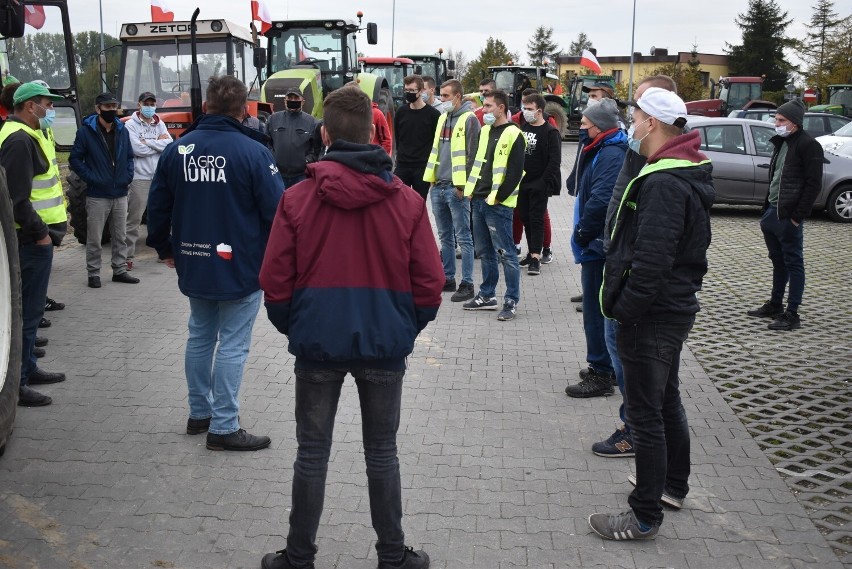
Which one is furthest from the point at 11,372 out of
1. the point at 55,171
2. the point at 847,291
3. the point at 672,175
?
the point at 847,291

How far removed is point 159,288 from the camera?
946cm

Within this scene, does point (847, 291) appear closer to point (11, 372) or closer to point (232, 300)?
point (232, 300)

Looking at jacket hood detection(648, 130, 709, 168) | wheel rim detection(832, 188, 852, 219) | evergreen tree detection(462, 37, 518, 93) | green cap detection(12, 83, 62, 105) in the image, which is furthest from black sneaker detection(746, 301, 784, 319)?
evergreen tree detection(462, 37, 518, 93)

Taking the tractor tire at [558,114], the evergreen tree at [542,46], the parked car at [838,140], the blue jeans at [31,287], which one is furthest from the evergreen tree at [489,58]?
the blue jeans at [31,287]

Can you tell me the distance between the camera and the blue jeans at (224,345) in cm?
511

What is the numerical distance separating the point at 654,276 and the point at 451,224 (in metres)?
5.71

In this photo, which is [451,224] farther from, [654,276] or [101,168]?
[654,276]

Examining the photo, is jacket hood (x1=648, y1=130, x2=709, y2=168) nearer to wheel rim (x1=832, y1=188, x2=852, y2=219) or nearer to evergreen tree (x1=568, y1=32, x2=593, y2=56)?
wheel rim (x1=832, y1=188, x2=852, y2=219)

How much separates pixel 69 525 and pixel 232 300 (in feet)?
4.68

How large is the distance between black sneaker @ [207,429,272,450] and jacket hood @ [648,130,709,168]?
2692 millimetres

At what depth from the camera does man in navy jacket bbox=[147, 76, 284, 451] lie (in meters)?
4.86

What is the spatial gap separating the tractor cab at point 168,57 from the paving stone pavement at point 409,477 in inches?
304

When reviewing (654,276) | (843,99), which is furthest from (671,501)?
(843,99)

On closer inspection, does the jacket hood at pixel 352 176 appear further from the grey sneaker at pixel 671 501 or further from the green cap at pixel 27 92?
the green cap at pixel 27 92
